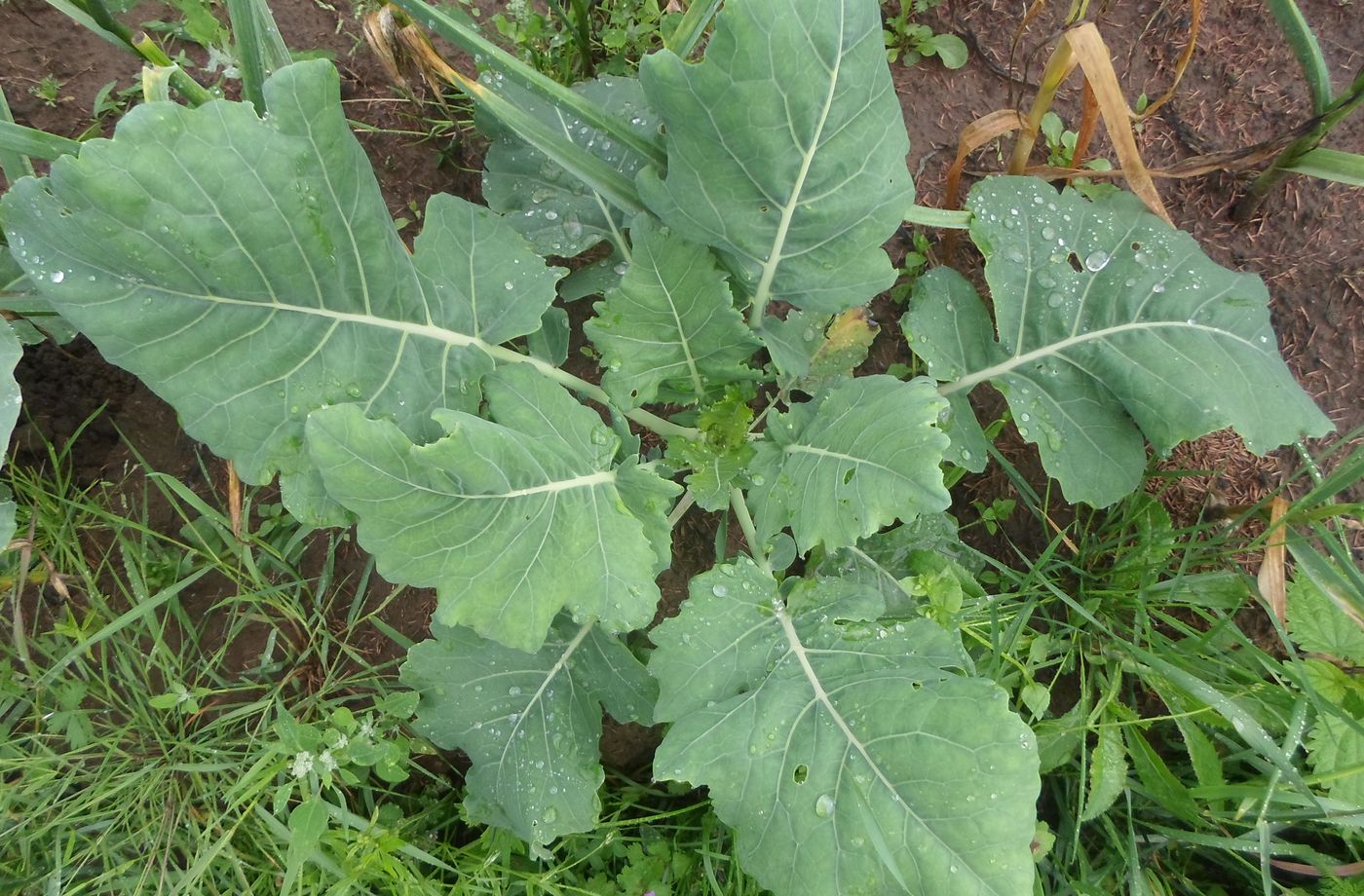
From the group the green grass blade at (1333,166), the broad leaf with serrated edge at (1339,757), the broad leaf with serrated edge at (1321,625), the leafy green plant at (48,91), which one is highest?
the green grass blade at (1333,166)

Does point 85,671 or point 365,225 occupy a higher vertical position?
point 365,225

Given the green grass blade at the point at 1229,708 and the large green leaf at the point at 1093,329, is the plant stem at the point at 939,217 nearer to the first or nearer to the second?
the large green leaf at the point at 1093,329

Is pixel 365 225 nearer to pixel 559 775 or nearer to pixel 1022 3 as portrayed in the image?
pixel 559 775

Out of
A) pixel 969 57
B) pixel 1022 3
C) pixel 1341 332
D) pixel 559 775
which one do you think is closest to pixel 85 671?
pixel 559 775

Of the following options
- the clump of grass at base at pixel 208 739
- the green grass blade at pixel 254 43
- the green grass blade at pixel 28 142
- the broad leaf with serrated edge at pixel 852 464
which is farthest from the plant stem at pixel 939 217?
the green grass blade at pixel 28 142

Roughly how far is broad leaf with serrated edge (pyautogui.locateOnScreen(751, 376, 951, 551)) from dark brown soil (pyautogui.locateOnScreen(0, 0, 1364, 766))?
2.10 ft

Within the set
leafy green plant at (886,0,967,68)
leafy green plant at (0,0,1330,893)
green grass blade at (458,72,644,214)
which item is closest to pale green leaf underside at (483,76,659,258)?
leafy green plant at (0,0,1330,893)

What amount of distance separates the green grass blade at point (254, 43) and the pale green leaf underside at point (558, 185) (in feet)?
1.57

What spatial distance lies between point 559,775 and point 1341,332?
2415mm

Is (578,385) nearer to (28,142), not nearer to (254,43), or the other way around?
(254,43)

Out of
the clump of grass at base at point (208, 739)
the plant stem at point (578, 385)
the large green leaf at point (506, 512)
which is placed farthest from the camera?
the clump of grass at base at point (208, 739)

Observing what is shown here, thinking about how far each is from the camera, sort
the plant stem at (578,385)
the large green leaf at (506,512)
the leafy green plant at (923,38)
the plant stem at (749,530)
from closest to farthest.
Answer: the large green leaf at (506,512), the plant stem at (578,385), the plant stem at (749,530), the leafy green plant at (923,38)

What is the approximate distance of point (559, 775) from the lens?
76.0 inches

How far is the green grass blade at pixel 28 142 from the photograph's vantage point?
1596 mm
